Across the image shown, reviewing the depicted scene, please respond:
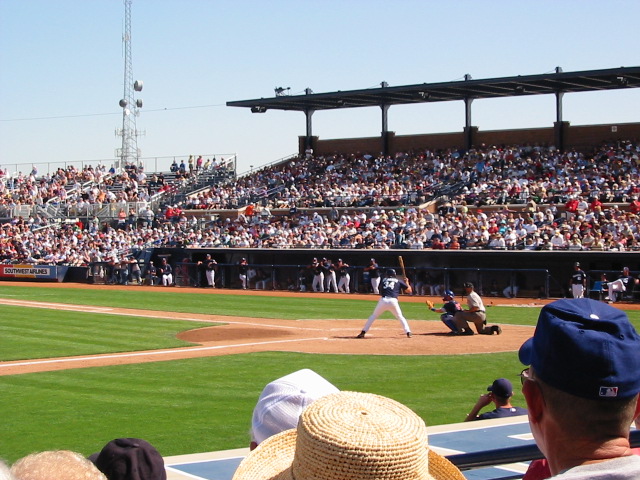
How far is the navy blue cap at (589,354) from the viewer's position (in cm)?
209

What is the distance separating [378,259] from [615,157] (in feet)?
40.3

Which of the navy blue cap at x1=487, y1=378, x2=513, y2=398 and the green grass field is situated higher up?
the navy blue cap at x1=487, y1=378, x2=513, y2=398

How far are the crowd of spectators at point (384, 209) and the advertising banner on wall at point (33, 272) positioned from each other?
554mm

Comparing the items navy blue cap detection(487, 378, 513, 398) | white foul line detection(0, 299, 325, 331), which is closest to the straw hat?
navy blue cap detection(487, 378, 513, 398)

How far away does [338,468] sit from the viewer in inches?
90.4

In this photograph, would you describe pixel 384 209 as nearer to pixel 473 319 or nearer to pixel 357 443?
pixel 473 319

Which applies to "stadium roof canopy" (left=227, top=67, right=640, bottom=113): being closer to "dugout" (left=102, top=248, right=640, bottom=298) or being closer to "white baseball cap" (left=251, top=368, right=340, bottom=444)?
"dugout" (left=102, top=248, right=640, bottom=298)

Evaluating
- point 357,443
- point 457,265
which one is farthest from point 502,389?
point 457,265

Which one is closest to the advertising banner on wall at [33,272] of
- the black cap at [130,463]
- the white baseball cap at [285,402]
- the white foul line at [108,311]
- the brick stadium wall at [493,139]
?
the white foul line at [108,311]

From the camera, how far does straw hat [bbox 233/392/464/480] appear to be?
7.52 feet

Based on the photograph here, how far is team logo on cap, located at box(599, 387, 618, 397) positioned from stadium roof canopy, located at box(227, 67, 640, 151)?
38244 millimetres

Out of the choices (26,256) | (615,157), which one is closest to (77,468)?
(615,157)

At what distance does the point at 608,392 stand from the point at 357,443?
652 mm

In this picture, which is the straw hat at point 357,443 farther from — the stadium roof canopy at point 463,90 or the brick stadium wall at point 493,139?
the brick stadium wall at point 493,139
